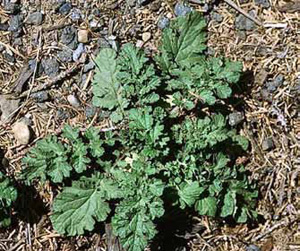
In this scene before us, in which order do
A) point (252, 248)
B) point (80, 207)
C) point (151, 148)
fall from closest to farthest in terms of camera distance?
1. point (151, 148)
2. point (80, 207)
3. point (252, 248)

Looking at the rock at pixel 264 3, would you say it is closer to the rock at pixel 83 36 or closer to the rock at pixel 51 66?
the rock at pixel 83 36

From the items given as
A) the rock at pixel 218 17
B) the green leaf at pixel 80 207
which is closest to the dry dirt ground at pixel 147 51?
the rock at pixel 218 17

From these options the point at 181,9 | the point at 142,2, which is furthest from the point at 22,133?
the point at 181,9

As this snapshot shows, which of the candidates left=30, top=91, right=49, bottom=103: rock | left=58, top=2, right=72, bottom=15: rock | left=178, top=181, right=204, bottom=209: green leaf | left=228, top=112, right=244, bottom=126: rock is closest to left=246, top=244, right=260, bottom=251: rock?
left=178, top=181, right=204, bottom=209: green leaf

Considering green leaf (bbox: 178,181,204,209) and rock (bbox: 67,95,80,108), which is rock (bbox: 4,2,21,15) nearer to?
rock (bbox: 67,95,80,108)

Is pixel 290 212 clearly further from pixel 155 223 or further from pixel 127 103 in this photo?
pixel 127 103

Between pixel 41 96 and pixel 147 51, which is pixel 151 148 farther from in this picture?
pixel 41 96
